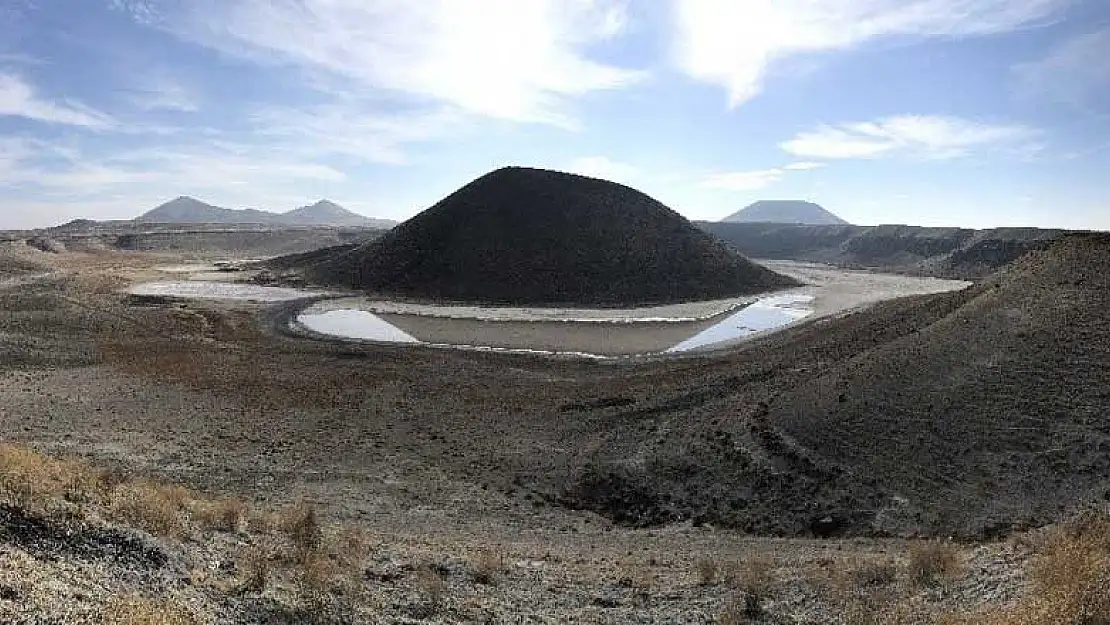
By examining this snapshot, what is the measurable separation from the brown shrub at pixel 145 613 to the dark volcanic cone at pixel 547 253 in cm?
5783

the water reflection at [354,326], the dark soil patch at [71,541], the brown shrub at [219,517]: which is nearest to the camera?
the dark soil patch at [71,541]

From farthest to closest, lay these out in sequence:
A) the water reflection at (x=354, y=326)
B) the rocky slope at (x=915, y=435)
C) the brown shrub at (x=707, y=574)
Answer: the water reflection at (x=354, y=326) < the rocky slope at (x=915, y=435) < the brown shrub at (x=707, y=574)

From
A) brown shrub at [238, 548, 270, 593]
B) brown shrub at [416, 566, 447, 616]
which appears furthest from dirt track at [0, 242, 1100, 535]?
brown shrub at [238, 548, 270, 593]

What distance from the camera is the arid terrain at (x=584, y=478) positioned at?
9.97 m

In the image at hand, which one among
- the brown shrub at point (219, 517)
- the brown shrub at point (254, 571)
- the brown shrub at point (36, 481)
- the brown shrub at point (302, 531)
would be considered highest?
the brown shrub at point (36, 481)

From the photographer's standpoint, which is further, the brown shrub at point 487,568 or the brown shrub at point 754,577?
the brown shrub at point 487,568

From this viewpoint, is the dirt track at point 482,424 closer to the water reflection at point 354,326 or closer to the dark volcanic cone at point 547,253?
the water reflection at point 354,326

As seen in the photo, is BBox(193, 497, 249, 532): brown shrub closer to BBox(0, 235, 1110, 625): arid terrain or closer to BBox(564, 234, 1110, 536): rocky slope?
BBox(0, 235, 1110, 625): arid terrain

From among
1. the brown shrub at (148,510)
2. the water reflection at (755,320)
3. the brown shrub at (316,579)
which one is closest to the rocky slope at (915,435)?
the brown shrub at (316,579)

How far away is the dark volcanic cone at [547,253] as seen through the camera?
2800 inches

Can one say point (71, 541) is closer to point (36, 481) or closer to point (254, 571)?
point (36, 481)

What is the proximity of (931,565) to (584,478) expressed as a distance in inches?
→ 428

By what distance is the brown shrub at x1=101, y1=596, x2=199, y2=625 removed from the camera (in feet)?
25.3

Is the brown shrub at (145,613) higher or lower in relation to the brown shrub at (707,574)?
higher
